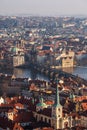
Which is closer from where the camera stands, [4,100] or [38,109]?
[38,109]

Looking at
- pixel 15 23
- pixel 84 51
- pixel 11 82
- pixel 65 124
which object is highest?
pixel 65 124

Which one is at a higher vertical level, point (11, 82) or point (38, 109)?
point (38, 109)

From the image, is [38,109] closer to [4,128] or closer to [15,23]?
[4,128]

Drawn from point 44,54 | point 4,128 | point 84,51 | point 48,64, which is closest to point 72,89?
point 4,128

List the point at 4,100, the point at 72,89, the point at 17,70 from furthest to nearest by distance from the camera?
the point at 17,70 → the point at 72,89 → the point at 4,100

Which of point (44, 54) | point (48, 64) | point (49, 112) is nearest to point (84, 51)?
point (44, 54)

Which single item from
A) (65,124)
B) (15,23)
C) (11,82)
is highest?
(65,124)

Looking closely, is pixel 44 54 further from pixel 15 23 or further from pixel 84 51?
pixel 15 23

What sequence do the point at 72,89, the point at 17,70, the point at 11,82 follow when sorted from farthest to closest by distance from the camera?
the point at 17,70 < the point at 11,82 < the point at 72,89

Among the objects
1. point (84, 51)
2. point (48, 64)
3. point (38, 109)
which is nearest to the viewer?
point (38, 109)
